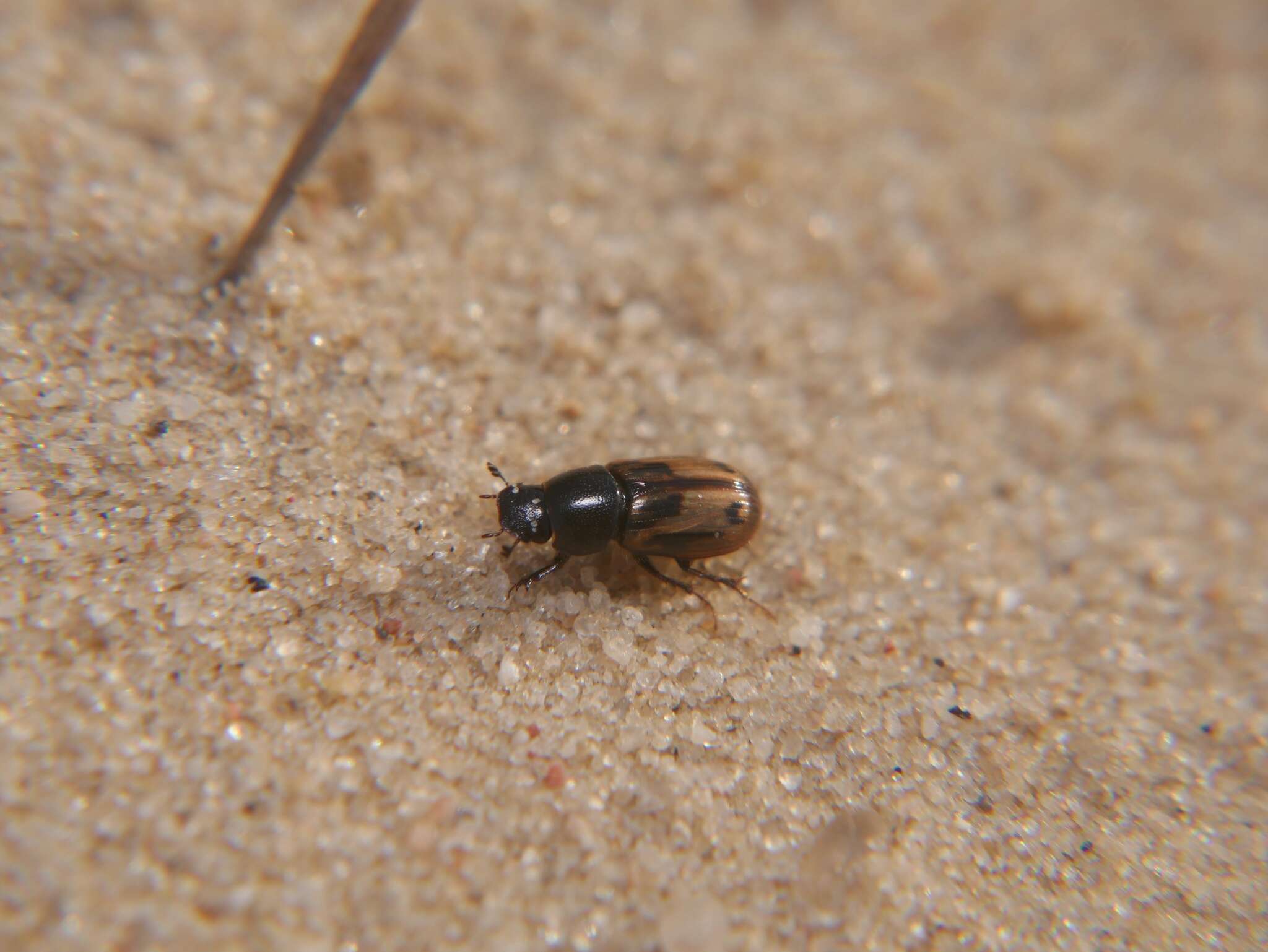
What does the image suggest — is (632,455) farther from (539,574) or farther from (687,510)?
(539,574)

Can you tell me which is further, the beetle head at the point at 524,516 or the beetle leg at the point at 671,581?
the beetle leg at the point at 671,581

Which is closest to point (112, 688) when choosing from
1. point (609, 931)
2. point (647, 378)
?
point (609, 931)

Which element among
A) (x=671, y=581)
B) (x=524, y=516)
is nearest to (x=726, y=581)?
(x=671, y=581)

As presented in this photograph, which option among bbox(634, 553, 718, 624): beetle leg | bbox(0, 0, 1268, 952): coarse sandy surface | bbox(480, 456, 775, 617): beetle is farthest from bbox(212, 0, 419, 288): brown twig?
bbox(634, 553, 718, 624): beetle leg

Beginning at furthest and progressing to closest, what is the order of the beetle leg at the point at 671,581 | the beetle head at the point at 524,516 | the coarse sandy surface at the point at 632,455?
the beetle leg at the point at 671,581
the beetle head at the point at 524,516
the coarse sandy surface at the point at 632,455

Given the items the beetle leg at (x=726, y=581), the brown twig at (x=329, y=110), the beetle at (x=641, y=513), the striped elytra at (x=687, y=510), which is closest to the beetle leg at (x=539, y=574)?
the beetle at (x=641, y=513)

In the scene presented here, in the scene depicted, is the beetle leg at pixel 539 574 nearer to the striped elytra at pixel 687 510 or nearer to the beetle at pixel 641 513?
the beetle at pixel 641 513

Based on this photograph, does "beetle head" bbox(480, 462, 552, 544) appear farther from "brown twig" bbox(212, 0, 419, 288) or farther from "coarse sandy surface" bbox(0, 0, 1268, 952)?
"brown twig" bbox(212, 0, 419, 288)

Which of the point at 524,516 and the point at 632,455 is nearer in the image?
the point at 524,516

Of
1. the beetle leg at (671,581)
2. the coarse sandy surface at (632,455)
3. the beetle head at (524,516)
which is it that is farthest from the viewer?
the beetle leg at (671,581)
